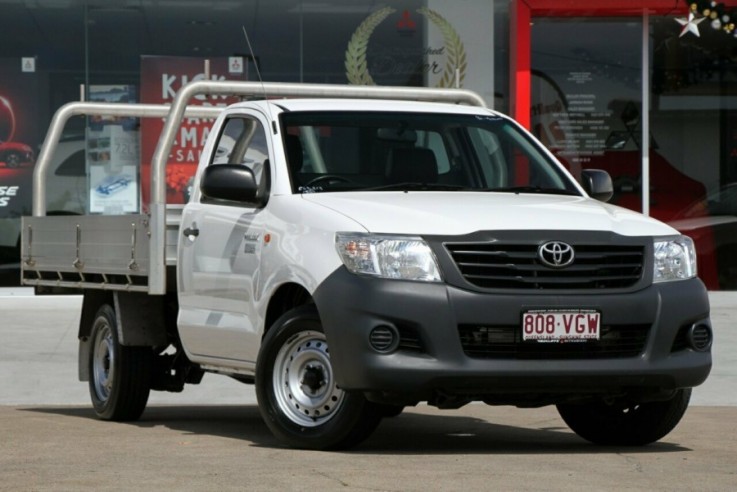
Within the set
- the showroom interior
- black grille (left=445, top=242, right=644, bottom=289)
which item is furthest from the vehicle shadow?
the showroom interior

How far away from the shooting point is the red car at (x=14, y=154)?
20078mm

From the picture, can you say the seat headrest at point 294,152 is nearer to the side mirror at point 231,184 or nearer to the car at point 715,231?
the side mirror at point 231,184

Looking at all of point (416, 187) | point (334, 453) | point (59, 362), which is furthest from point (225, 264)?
point (59, 362)

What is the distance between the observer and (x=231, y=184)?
27.8 ft

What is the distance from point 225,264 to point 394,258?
152 cm

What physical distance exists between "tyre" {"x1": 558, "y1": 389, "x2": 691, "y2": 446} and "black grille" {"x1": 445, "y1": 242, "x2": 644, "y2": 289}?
0.74 meters

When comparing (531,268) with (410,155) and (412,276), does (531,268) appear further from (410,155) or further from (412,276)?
(410,155)

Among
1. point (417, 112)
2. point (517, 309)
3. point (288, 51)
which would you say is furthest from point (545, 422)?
point (288, 51)

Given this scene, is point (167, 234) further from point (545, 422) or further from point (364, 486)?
point (364, 486)

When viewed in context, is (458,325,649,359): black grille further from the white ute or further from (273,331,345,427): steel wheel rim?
(273,331,345,427): steel wheel rim

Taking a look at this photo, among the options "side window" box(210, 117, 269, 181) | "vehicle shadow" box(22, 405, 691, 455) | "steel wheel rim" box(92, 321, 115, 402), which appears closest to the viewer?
"vehicle shadow" box(22, 405, 691, 455)

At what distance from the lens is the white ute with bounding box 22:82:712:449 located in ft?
24.8

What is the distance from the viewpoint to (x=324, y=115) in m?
9.08

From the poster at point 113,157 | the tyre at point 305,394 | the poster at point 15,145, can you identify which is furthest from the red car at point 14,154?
the tyre at point 305,394
